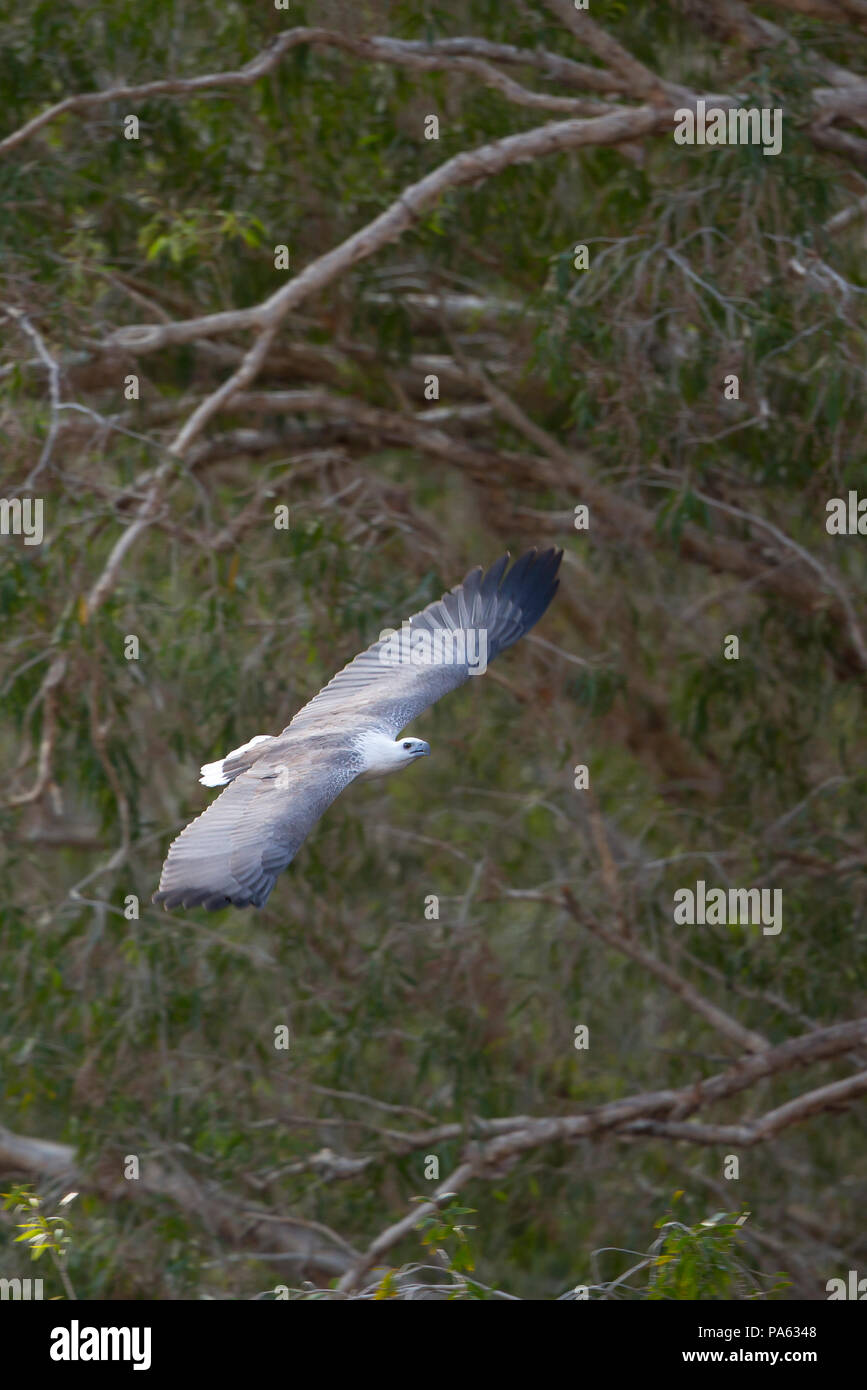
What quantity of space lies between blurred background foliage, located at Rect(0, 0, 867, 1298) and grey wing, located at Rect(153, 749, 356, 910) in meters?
1.26

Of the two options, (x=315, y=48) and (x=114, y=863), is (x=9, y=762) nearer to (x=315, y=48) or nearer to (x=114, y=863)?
(x=114, y=863)

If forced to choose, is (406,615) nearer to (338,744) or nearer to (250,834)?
(338,744)

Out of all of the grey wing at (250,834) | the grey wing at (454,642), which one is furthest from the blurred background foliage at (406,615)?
the grey wing at (250,834)

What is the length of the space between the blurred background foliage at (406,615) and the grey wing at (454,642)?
758 mm

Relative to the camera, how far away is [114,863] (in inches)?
233

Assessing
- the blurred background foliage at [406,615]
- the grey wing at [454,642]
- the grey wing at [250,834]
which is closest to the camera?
the grey wing at [250,834]

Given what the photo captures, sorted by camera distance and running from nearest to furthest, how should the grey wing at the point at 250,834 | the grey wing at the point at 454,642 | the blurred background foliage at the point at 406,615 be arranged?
1. the grey wing at the point at 250,834
2. the grey wing at the point at 454,642
3. the blurred background foliage at the point at 406,615

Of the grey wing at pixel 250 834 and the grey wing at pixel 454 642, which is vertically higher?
the grey wing at pixel 454 642

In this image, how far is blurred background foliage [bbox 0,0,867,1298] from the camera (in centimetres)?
595

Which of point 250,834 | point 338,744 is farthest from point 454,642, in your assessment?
point 250,834

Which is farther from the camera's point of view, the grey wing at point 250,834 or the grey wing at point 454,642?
the grey wing at point 454,642

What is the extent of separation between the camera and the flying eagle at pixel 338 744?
4141 mm

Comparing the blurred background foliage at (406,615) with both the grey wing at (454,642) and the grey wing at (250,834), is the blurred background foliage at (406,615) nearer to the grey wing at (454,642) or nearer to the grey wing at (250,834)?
the grey wing at (454,642)

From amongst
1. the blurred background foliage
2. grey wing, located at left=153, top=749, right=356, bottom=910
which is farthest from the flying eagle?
the blurred background foliage
